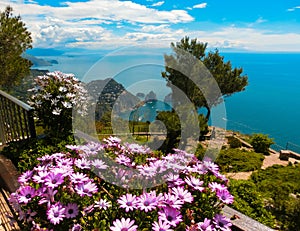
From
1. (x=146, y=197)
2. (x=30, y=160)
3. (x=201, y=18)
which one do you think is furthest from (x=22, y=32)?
(x=201, y=18)

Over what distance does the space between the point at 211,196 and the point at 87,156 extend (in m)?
0.78

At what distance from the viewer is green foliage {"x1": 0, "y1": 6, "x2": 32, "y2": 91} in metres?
8.11

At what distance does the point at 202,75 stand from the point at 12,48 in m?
7.01

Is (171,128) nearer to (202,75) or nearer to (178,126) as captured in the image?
(178,126)

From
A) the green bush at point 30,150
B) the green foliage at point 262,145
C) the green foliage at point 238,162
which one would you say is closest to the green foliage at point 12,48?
the green bush at point 30,150

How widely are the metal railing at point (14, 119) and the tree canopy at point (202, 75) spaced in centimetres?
673

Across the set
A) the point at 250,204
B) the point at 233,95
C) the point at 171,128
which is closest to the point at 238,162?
the point at 171,128

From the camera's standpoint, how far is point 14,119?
3490 mm

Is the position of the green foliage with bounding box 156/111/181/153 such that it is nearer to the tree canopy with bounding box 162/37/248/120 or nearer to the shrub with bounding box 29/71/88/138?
the tree canopy with bounding box 162/37/248/120

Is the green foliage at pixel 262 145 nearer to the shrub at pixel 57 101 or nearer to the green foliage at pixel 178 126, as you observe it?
the green foliage at pixel 178 126

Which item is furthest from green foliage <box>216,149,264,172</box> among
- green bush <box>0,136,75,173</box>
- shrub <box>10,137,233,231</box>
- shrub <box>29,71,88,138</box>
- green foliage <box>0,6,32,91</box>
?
green foliage <box>0,6,32,91</box>

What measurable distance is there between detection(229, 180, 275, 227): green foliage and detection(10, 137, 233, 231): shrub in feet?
4.90

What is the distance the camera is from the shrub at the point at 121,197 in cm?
109

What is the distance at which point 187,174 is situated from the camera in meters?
1.39
